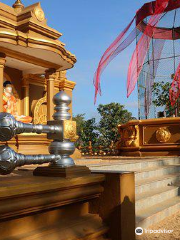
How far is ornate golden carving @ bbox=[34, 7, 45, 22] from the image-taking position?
10094 mm

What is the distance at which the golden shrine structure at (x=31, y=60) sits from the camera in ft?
27.2

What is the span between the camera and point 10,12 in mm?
9945

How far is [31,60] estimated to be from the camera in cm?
964

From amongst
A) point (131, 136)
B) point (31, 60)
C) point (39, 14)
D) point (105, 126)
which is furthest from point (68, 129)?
point (105, 126)

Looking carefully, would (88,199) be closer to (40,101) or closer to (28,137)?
(28,137)

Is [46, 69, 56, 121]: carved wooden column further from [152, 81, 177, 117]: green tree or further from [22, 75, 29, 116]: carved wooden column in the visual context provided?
[152, 81, 177, 117]: green tree

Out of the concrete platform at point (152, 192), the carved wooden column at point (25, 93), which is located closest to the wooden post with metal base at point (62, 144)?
the concrete platform at point (152, 192)

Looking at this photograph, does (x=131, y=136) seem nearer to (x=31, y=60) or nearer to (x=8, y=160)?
(x=31, y=60)

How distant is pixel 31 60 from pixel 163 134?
5.07 m

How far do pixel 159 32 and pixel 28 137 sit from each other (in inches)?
378

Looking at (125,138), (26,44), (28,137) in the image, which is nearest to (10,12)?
(26,44)

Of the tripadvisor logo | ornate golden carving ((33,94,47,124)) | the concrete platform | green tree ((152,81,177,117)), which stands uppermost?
green tree ((152,81,177,117))

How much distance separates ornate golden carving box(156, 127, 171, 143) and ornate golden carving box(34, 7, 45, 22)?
5.69 meters

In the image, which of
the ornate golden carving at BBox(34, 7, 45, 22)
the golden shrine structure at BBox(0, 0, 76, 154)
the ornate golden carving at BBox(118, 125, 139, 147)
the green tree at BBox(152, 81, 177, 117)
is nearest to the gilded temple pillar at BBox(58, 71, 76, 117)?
the golden shrine structure at BBox(0, 0, 76, 154)
